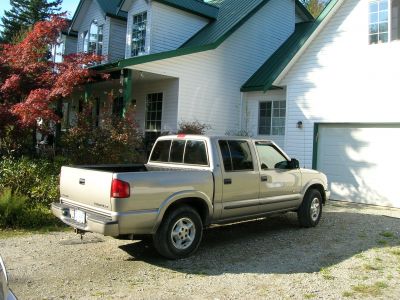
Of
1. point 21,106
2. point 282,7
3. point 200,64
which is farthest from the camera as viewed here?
point 282,7

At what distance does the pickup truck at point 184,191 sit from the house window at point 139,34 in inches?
367

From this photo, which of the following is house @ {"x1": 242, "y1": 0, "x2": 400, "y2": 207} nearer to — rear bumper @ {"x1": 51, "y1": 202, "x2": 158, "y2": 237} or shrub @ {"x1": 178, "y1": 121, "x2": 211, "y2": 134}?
shrub @ {"x1": 178, "y1": 121, "x2": 211, "y2": 134}

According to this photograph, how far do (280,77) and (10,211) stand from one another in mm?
9507

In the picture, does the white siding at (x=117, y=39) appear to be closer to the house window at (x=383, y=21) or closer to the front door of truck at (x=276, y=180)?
the house window at (x=383, y=21)

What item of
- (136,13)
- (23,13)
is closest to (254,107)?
(136,13)

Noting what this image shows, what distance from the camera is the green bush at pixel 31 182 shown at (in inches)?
371

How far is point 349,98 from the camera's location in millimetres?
12844

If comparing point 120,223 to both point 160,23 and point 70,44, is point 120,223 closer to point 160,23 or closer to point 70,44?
point 160,23

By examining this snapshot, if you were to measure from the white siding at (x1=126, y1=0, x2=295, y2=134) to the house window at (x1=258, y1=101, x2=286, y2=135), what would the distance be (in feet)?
2.98

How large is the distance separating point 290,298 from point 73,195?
3.42m

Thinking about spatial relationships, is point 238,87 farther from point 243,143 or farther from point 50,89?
point 243,143

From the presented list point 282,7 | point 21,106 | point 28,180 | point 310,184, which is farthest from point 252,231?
point 282,7

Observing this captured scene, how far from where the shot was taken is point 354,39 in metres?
12.9

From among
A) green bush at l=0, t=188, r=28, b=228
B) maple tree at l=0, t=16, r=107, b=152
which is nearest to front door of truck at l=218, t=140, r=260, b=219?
green bush at l=0, t=188, r=28, b=228
